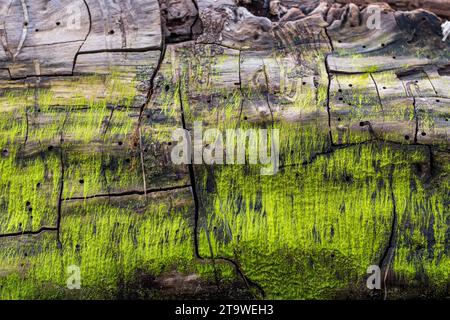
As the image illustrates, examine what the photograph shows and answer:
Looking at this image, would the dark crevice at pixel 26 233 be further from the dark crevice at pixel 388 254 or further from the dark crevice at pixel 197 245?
the dark crevice at pixel 388 254

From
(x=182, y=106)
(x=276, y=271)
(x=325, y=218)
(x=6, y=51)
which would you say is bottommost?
(x=276, y=271)

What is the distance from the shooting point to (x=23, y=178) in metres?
3.47

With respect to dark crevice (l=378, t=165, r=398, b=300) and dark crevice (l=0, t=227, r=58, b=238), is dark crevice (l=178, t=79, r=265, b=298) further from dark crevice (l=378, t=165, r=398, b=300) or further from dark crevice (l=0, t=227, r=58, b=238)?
dark crevice (l=0, t=227, r=58, b=238)

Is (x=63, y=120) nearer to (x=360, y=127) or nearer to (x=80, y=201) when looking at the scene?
(x=80, y=201)

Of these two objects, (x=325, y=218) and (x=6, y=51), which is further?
(x=6, y=51)

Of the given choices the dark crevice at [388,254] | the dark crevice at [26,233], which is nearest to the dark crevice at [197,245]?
the dark crevice at [388,254]

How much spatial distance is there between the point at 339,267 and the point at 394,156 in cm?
81

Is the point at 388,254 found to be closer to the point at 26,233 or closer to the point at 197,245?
the point at 197,245

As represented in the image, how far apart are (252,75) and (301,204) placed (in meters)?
0.93

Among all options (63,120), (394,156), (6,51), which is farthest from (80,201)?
(394,156)

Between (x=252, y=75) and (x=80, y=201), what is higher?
(x=252, y=75)

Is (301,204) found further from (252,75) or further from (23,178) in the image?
(23,178)

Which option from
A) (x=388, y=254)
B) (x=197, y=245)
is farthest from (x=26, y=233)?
(x=388, y=254)

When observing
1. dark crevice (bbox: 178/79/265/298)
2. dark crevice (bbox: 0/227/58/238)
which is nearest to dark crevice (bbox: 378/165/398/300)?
dark crevice (bbox: 178/79/265/298)
